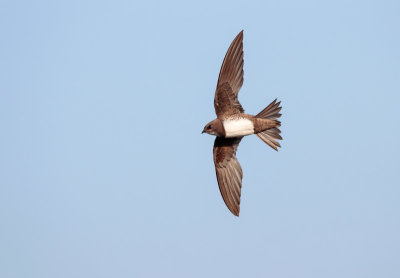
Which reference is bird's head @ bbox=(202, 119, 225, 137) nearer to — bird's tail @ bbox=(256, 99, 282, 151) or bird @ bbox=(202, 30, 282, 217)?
bird @ bbox=(202, 30, 282, 217)

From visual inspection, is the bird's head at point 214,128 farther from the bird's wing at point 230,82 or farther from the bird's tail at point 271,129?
the bird's tail at point 271,129

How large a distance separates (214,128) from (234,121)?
52 cm

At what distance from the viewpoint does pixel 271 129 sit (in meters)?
13.2

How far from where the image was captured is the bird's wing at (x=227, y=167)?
547 inches

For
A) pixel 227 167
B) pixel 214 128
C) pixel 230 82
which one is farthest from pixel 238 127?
pixel 227 167

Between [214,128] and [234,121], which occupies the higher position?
[234,121]

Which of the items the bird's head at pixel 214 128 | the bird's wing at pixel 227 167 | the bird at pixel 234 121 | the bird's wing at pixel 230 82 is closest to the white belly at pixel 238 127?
the bird at pixel 234 121

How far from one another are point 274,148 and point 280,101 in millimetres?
1157

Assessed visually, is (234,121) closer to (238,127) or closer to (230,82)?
(238,127)

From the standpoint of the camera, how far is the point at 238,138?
14055mm

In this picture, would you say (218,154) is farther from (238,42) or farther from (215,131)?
(238,42)

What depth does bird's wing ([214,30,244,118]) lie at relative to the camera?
13.4 metres

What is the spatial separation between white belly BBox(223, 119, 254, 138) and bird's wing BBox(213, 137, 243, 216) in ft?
2.53

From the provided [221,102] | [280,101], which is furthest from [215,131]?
[280,101]
